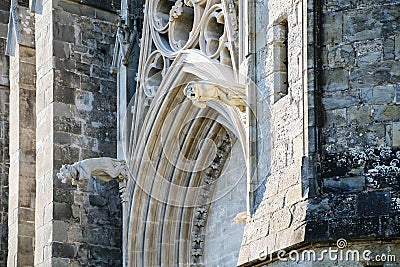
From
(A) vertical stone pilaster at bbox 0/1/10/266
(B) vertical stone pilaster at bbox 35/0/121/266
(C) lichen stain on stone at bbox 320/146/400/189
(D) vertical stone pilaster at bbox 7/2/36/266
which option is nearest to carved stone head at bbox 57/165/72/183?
(B) vertical stone pilaster at bbox 35/0/121/266

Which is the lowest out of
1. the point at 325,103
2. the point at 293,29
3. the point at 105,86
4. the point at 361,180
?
the point at 361,180

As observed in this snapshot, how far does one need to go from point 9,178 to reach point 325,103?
254 inches

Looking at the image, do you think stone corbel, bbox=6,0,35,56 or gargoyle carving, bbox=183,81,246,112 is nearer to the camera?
gargoyle carving, bbox=183,81,246,112

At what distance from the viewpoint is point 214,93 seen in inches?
407

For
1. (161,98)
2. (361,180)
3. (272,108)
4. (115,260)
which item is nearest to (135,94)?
(161,98)

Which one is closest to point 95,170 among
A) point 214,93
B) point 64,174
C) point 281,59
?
point 64,174

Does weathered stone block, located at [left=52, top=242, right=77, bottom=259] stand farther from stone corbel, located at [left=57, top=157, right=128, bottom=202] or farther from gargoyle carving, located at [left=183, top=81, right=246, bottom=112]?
gargoyle carving, located at [left=183, top=81, right=246, bottom=112]

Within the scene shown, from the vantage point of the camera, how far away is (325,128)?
9195 millimetres

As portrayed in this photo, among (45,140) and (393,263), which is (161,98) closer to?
(45,140)

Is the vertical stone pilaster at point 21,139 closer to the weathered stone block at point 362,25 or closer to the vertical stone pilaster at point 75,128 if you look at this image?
the vertical stone pilaster at point 75,128

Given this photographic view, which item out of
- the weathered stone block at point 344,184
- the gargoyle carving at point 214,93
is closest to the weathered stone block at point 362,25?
the weathered stone block at point 344,184

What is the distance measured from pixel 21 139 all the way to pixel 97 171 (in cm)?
221

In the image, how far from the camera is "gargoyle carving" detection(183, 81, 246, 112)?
1024cm

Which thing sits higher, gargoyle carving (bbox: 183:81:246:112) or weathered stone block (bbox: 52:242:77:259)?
gargoyle carving (bbox: 183:81:246:112)
